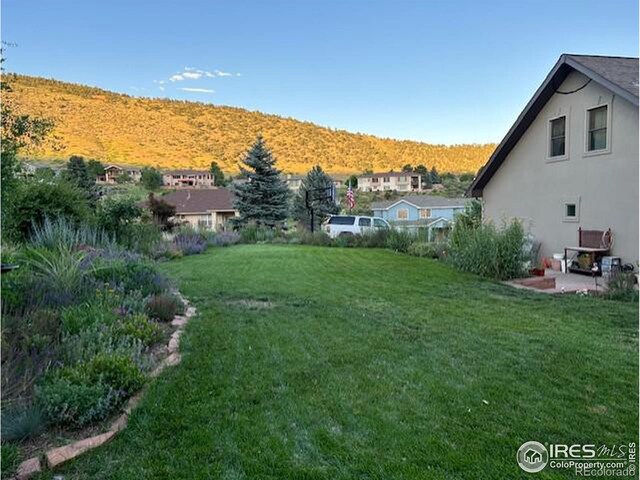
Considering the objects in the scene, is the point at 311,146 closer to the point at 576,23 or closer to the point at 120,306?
the point at 576,23

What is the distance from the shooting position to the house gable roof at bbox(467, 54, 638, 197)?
29.2 ft

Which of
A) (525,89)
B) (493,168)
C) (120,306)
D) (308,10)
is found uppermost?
(308,10)

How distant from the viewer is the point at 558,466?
89.0 inches

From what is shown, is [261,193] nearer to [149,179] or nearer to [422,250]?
[422,250]

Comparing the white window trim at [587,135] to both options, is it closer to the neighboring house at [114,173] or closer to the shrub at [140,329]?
the shrub at [140,329]

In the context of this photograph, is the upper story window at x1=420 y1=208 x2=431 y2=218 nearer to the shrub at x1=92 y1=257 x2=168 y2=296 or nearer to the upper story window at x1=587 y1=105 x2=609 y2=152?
the upper story window at x1=587 y1=105 x2=609 y2=152

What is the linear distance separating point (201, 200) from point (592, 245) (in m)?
34.5

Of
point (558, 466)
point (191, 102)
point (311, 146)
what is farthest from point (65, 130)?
point (558, 466)

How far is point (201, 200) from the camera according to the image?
39.8m

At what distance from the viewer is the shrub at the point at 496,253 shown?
9078 mm

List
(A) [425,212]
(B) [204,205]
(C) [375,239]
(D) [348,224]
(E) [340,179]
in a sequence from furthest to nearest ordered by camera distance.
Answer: (E) [340,179], (B) [204,205], (A) [425,212], (D) [348,224], (C) [375,239]

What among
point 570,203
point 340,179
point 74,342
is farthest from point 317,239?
point 340,179

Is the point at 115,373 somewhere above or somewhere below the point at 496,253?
below

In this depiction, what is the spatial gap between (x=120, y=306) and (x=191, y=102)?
6781 cm
